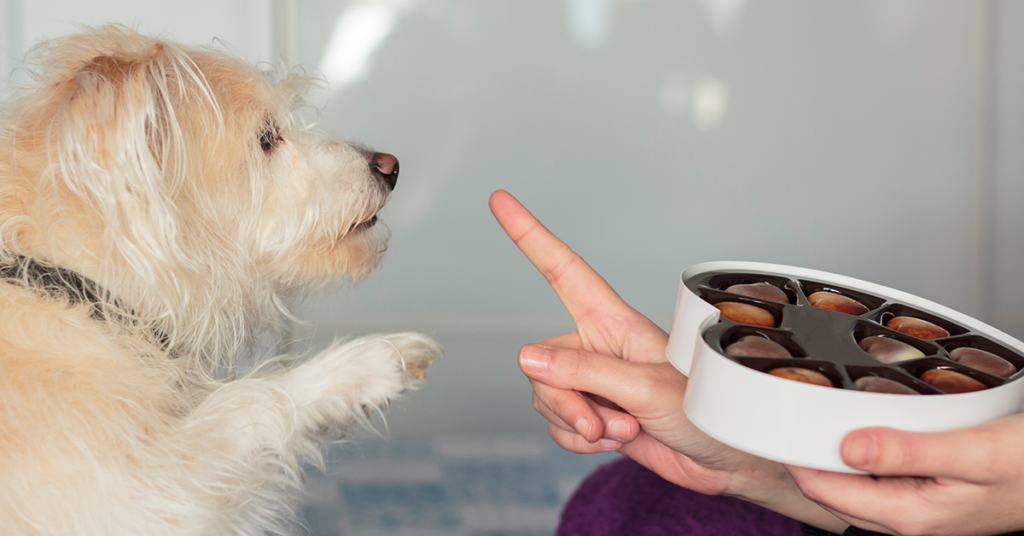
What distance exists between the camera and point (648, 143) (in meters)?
2.68

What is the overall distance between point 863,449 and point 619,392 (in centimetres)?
38

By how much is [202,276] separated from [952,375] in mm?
932

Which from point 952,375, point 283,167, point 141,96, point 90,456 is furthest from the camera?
point 283,167

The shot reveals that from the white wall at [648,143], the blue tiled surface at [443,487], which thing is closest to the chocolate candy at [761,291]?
the blue tiled surface at [443,487]

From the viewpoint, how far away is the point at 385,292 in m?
2.68

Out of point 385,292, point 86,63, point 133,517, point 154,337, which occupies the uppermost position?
point 86,63

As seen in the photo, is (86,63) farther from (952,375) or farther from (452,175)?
(452,175)

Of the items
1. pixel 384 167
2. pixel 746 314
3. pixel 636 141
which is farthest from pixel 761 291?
pixel 636 141

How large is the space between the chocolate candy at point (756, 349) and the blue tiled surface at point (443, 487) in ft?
4.12

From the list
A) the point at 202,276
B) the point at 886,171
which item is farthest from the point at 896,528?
the point at 886,171

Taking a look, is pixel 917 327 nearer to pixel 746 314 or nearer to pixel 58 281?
pixel 746 314

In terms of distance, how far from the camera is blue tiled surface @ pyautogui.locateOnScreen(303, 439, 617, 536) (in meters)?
1.73

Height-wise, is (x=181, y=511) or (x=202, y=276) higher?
(x=202, y=276)

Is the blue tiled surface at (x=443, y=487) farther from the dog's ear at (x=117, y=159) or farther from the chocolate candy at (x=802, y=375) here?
the chocolate candy at (x=802, y=375)
